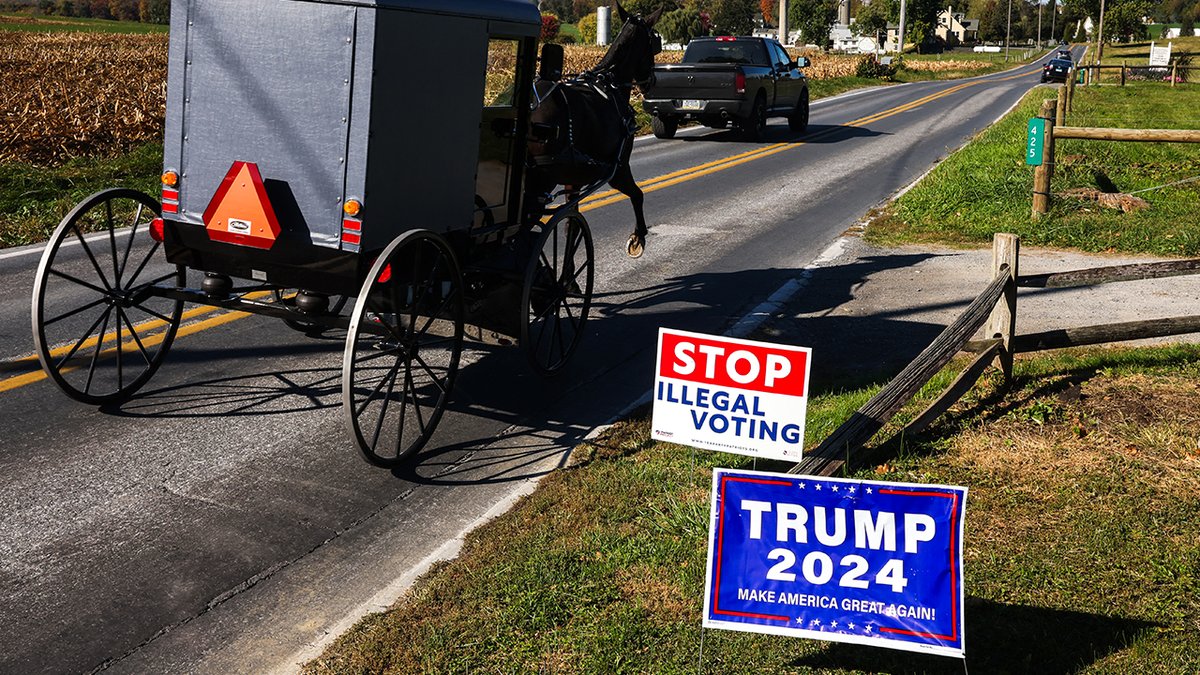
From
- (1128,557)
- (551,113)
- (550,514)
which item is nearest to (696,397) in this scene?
(550,514)

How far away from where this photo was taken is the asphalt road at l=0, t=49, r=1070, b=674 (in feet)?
13.3

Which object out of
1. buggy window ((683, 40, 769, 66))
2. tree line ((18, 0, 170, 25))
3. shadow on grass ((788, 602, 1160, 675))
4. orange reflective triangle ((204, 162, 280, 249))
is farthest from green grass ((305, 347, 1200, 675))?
tree line ((18, 0, 170, 25))

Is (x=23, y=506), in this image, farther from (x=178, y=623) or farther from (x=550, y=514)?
(x=550, y=514)

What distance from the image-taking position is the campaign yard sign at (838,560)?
11.5ft

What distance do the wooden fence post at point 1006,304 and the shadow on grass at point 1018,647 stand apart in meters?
2.60

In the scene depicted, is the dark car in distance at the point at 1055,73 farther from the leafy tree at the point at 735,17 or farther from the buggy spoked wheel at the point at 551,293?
the leafy tree at the point at 735,17

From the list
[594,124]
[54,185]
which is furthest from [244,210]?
[54,185]

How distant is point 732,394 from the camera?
14.6ft

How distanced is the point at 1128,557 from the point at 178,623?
13.7 ft

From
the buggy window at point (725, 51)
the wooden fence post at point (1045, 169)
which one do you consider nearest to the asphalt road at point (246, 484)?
the wooden fence post at point (1045, 169)

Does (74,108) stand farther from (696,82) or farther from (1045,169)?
(1045,169)

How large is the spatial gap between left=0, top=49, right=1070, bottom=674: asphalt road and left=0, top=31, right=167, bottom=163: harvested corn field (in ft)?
20.1

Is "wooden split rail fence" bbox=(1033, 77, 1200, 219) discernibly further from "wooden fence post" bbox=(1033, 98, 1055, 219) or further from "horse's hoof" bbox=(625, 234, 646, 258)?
"horse's hoof" bbox=(625, 234, 646, 258)

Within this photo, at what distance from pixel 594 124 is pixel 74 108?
36.7 feet
